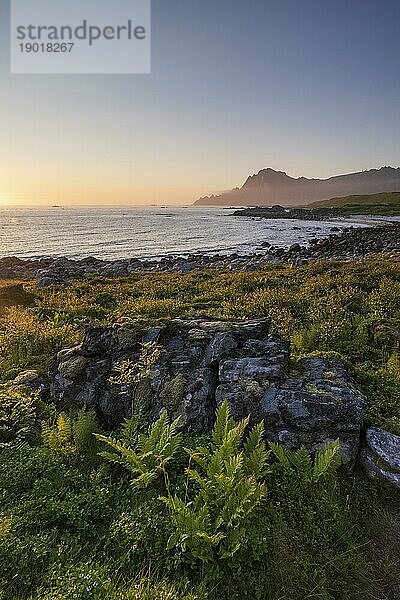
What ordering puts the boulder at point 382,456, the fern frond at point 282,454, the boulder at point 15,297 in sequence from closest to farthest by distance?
the fern frond at point 282,454 → the boulder at point 382,456 → the boulder at point 15,297

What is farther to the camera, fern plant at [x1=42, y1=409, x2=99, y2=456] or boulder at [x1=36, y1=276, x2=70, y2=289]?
boulder at [x1=36, y1=276, x2=70, y2=289]

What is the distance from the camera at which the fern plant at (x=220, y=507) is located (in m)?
3.76

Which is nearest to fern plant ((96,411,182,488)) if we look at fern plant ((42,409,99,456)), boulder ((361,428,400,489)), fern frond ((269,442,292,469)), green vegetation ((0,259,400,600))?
green vegetation ((0,259,400,600))

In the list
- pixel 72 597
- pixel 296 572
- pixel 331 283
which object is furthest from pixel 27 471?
pixel 331 283

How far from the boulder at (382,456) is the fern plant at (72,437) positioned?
4.06m

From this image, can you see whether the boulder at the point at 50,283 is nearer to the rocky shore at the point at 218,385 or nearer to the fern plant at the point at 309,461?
the rocky shore at the point at 218,385


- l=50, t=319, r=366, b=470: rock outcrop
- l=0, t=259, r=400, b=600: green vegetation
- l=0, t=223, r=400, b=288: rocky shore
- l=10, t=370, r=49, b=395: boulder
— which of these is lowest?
l=0, t=259, r=400, b=600: green vegetation

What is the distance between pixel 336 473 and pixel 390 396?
2.33 m

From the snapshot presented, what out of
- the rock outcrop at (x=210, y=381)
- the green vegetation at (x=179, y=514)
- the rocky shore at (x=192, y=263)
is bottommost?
the green vegetation at (x=179, y=514)

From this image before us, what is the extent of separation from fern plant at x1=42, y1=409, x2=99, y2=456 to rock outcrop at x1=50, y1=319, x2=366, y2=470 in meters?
0.68

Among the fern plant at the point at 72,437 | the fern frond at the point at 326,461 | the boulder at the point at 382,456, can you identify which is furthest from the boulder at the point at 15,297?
the boulder at the point at 382,456

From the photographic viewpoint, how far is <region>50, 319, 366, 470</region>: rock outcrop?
5.48 m

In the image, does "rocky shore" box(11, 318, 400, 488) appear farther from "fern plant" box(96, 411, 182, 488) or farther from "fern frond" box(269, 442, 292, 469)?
"fern plant" box(96, 411, 182, 488)

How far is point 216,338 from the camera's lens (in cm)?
706
